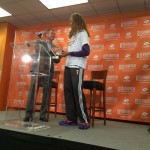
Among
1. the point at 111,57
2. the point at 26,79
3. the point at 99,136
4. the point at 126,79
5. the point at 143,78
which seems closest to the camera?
the point at 99,136

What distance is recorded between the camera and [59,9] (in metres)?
4.48

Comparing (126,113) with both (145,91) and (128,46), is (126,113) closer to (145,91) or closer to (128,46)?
(145,91)

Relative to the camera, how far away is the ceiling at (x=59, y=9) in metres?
4.09

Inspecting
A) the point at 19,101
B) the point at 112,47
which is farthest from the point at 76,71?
the point at 112,47

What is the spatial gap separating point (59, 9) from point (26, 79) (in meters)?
2.71

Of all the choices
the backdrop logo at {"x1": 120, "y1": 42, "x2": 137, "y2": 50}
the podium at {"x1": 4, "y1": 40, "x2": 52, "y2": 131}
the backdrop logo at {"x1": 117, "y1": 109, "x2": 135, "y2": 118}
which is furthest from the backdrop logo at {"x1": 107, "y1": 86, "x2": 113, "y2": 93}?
the podium at {"x1": 4, "y1": 40, "x2": 52, "y2": 131}

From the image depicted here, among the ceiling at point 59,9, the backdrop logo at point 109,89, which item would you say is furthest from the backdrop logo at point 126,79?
the ceiling at point 59,9

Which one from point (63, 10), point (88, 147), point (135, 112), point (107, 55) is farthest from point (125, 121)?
point (63, 10)

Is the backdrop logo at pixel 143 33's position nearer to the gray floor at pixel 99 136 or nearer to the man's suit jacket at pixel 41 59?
the gray floor at pixel 99 136

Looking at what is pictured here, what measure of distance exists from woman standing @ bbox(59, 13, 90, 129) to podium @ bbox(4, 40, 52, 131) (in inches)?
12.6

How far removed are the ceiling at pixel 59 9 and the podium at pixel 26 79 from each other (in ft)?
7.77

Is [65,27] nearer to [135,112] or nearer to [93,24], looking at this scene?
[93,24]

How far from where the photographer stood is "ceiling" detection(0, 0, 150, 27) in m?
4.09

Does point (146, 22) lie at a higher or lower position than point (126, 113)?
higher
